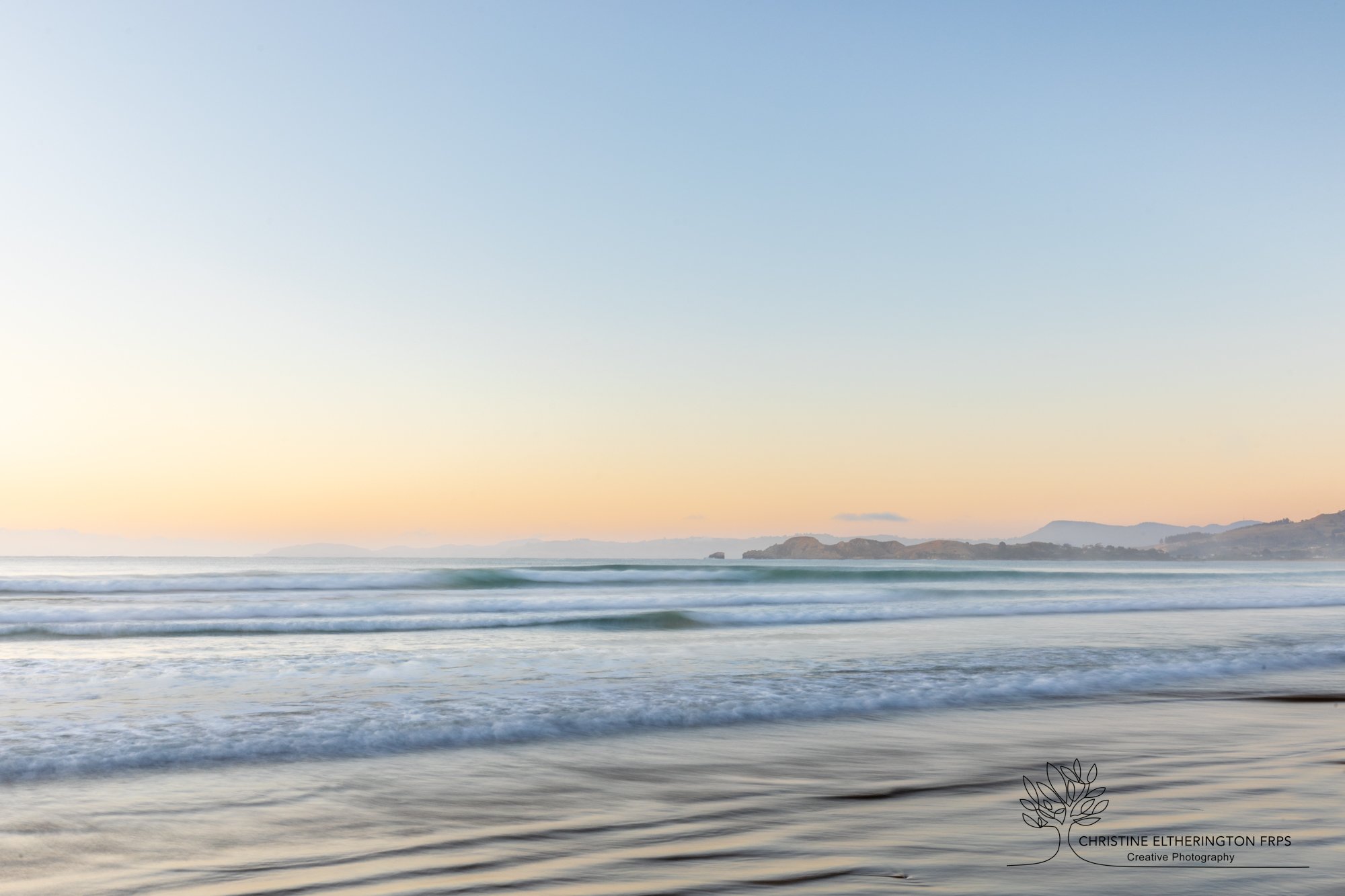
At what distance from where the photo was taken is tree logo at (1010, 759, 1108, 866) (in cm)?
367

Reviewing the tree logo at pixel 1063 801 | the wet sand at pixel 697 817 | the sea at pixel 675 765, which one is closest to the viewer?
the wet sand at pixel 697 817

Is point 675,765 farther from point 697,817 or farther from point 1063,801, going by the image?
point 1063,801

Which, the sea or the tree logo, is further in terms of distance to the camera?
the tree logo

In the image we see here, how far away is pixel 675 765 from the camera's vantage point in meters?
4.95

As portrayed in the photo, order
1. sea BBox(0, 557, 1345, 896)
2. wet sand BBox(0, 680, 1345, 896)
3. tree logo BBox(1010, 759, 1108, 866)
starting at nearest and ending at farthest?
wet sand BBox(0, 680, 1345, 896), sea BBox(0, 557, 1345, 896), tree logo BBox(1010, 759, 1108, 866)

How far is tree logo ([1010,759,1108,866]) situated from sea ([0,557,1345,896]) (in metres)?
0.02

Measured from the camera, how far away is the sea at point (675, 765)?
10.3ft

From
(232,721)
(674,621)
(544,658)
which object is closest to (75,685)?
(232,721)

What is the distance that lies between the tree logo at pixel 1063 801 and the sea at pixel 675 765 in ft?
0.07

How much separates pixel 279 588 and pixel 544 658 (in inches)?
796

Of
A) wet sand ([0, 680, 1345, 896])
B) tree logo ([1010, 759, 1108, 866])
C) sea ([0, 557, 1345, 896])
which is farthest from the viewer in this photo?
tree logo ([1010, 759, 1108, 866])

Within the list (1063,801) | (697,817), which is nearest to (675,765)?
(697,817)

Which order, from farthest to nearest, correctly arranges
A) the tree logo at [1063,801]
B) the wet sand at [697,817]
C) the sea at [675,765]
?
1. the tree logo at [1063,801]
2. the sea at [675,765]
3. the wet sand at [697,817]

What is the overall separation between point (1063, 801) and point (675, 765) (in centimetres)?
195
